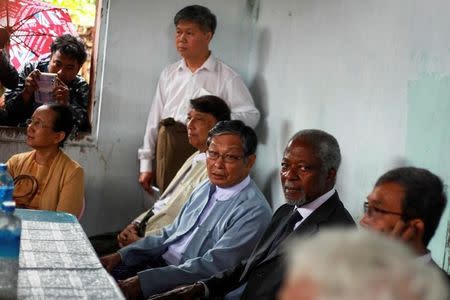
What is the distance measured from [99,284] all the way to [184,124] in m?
2.47

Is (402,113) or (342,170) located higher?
(402,113)

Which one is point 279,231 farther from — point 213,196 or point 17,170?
point 17,170

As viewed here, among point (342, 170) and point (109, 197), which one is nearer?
point (342, 170)

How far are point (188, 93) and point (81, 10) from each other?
105 cm

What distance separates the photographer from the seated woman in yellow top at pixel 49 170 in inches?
153

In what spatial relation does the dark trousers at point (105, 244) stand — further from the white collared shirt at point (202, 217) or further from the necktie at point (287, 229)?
the necktie at point (287, 229)

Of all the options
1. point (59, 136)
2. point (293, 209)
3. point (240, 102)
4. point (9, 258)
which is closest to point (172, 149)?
point (240, 102)

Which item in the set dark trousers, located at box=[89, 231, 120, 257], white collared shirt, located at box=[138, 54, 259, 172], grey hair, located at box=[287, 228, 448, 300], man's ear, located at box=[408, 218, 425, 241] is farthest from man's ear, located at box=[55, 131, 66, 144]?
grey hair, located at box=[287, 228, 448, 300]

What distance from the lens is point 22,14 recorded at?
16.9 feet

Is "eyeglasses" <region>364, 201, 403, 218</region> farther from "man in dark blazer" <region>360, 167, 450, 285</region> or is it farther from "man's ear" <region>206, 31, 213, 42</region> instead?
"man's ear" <region>206, 31, 213, 42</region>

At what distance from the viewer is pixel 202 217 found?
11.5 feet

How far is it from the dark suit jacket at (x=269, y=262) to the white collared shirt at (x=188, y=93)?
5.86 feet

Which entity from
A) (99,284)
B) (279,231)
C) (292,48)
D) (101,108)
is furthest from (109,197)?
(99,284)

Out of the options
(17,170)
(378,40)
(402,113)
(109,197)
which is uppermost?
(378,40)
